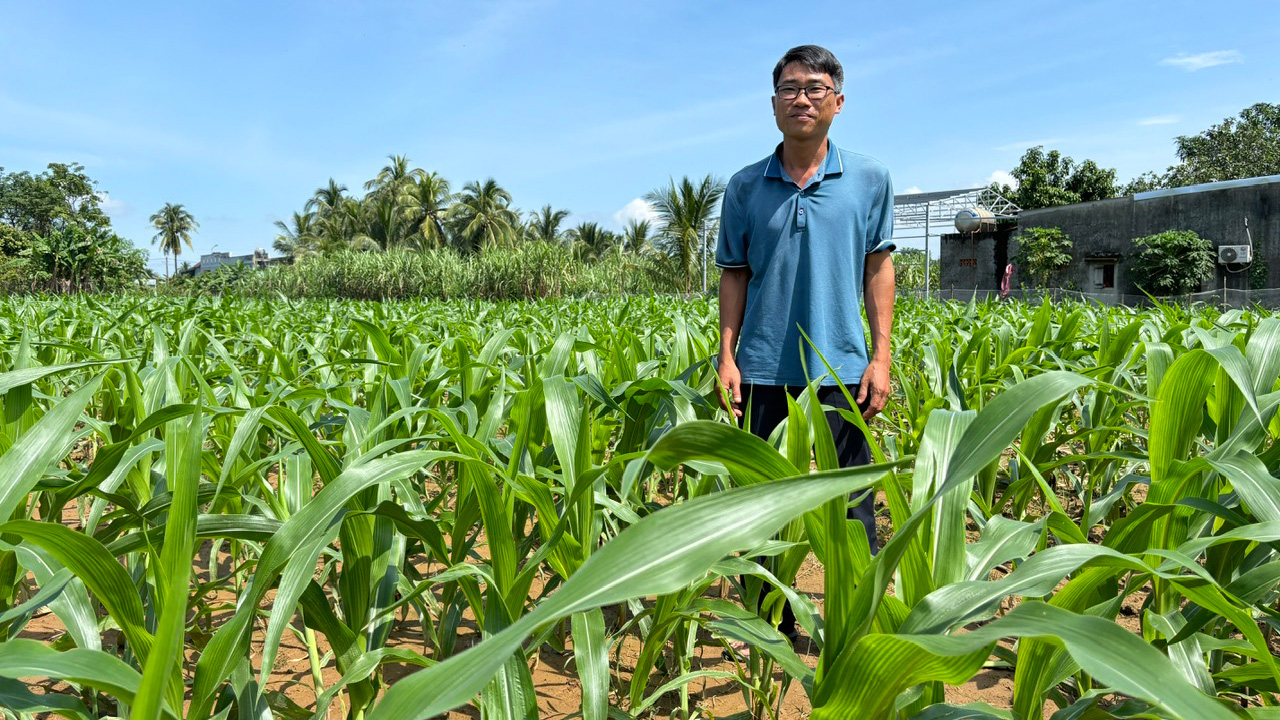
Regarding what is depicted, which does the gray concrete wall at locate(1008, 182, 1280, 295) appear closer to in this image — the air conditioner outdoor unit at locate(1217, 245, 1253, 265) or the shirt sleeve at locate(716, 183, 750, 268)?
the air conditioner outdoor unit at locate(1217, 245, 1253, 265)

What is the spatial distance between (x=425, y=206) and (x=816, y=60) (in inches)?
1392

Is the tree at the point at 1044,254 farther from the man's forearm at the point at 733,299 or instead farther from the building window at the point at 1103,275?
the man's forearm at the point at 733,299

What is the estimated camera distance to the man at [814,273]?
71.9 inches

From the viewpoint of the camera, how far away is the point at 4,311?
20.2ft

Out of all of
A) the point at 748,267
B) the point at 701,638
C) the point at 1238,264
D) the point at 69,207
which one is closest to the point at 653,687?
the point at 701,638

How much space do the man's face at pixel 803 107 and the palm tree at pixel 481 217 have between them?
109 feet

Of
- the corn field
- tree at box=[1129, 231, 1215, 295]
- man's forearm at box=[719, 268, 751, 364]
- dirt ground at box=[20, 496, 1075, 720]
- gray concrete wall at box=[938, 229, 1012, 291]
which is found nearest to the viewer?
the corn field

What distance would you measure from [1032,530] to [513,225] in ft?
120

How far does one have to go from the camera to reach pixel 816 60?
67.9 inches

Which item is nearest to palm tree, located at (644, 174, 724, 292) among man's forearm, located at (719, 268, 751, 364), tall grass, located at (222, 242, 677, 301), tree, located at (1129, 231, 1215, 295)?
tall grass, located at (222, 242, 677, 301)

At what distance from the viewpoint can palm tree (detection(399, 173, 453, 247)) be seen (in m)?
34.5

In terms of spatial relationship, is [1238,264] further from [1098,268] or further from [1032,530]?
[1032,530]

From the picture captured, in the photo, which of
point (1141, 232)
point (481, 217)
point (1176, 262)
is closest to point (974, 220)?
point (1141, 232)

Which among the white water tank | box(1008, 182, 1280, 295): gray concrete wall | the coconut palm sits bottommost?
box(1008, 182, 1280, 295): gray concrete wall
